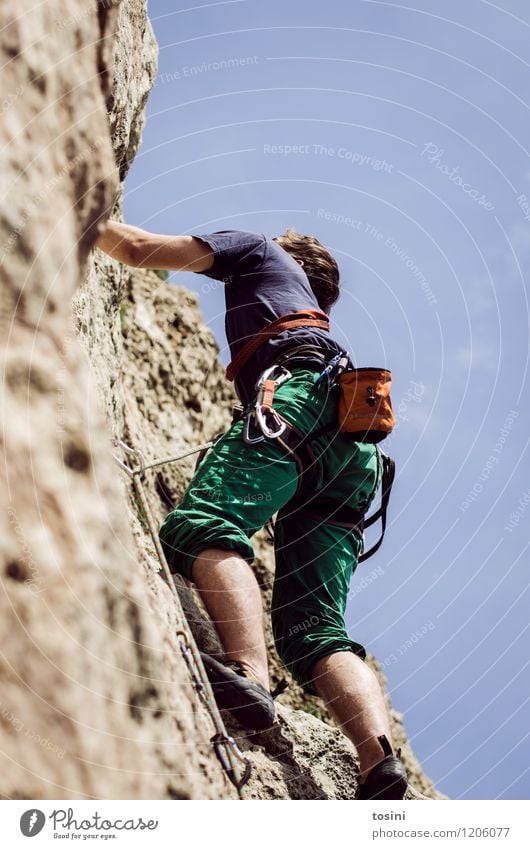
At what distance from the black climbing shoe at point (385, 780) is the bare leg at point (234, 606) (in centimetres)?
67

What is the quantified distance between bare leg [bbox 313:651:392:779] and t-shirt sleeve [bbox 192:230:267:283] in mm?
2413

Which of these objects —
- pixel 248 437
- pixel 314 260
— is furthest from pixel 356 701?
pixel 314 260

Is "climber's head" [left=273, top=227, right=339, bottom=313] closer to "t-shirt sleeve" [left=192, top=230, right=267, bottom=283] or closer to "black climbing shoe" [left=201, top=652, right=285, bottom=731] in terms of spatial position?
"t-shirt sleeve" [left=192, top=230, right=267, bottom=283]

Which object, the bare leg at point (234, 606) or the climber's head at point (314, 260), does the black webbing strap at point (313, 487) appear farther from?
the climber's head at point (314, 260)

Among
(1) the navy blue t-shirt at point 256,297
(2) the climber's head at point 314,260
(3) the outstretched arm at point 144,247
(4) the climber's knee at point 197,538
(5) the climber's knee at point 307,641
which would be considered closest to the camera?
(4) the climber's knee at point 197,538

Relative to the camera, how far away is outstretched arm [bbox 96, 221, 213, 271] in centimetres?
470

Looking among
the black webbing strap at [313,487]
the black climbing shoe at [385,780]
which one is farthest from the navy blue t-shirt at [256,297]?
the black climbing shoe at [385,780]

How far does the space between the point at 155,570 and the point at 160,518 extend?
3045 mm

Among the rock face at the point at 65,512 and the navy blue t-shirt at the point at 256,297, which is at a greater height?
the navy blue t-shirt at the point at 256,297

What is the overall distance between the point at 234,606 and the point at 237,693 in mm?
410

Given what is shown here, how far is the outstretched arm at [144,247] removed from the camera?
15.4 feet

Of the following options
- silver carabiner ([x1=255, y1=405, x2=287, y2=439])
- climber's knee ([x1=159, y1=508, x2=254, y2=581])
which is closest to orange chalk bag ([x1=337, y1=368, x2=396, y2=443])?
silver carabiner ([x1=255, y1=405, x2=287, y2=439])

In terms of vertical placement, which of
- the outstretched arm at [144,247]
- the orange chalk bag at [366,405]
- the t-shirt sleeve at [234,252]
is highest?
the t-shirt sleeve at [234,252]

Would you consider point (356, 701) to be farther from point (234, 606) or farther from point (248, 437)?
point (248, 437)
